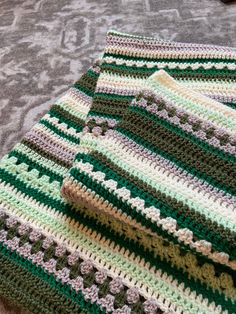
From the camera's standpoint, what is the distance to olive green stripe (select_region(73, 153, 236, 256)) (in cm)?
74

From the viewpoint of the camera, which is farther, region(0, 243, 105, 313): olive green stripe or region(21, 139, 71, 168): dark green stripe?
region(21, 139, 71, 168): dark green stripe

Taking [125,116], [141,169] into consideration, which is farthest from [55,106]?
[141,169]

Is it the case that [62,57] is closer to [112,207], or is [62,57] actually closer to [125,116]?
[125,116]

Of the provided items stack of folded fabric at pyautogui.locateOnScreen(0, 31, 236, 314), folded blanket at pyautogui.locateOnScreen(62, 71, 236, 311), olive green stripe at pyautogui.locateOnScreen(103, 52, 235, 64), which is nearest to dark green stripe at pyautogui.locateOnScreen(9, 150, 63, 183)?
stack of folded fabric at pyautogui.locateOnScreen(0, 31, 236, 314)

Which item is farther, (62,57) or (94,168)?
(62,57)

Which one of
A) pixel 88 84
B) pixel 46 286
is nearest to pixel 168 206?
pixel 46 286

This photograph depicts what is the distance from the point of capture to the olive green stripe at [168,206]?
0.74 metres

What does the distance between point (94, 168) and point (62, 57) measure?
2.13ft

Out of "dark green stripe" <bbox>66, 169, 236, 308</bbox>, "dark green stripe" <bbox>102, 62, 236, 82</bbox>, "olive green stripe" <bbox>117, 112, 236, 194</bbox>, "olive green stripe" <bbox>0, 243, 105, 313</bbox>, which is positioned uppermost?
"dark green stripe" <bbox>102, 62, 236, 82</bbox>

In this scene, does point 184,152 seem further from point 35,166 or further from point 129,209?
point 35,166

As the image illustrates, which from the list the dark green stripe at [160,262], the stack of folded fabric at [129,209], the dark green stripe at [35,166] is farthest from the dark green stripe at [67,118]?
the dark green stripe at [160,262]

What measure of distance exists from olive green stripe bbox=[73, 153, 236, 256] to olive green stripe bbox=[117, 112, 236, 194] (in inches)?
3.3

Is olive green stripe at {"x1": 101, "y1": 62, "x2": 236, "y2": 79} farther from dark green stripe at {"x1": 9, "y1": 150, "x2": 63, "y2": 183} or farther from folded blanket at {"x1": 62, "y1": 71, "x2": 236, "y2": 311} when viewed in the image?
dark green stripe at {"x1": 9, "y1": 150, "x2": 63, "y2": 183}

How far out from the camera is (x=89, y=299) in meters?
0.78
